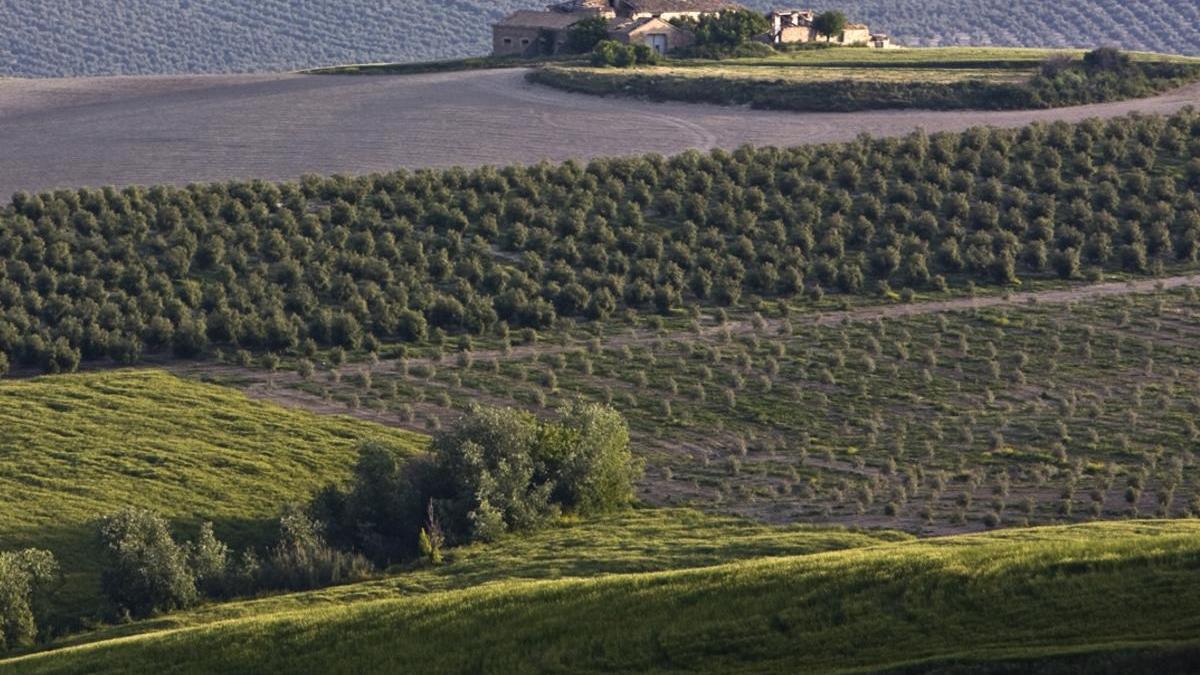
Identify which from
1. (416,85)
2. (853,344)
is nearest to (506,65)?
(416,85)

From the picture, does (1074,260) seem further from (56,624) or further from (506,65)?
(506,65)

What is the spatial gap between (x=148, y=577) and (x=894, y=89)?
48.0 m

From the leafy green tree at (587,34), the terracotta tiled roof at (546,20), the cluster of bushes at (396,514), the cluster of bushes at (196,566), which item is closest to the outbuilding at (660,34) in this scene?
the leafy green tree at (587,34)

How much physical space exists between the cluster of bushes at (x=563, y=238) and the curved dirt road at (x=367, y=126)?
3805 mm

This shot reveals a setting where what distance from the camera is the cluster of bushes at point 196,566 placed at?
99.5ft

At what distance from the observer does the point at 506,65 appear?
3317 inches

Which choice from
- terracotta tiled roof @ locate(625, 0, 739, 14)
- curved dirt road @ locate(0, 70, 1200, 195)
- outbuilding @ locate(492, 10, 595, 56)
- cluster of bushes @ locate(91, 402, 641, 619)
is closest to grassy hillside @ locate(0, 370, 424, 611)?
cluster of bushes @ locate(91, 402, 641, 619)

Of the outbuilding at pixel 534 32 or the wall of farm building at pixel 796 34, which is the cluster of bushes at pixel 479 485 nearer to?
the outbuilding at pixel 534 32

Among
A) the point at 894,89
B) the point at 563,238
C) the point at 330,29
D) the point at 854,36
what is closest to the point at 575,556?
the point at 563,238

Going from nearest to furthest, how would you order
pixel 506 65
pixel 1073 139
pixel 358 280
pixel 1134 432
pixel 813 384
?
pixel 1134 432, pixel 813 384, pixel 358 280, pixel 1073 139, pixel 506 65

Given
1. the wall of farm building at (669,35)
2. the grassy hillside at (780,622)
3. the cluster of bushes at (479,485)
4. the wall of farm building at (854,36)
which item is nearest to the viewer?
the grassy hillside at (780,622)

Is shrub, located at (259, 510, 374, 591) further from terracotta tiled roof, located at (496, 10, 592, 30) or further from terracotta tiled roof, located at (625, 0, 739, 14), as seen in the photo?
terracotta tiled roof, located at (625, 0, 739, 14)

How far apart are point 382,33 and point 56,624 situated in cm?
11870

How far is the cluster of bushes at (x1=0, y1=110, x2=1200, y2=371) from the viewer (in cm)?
4806
